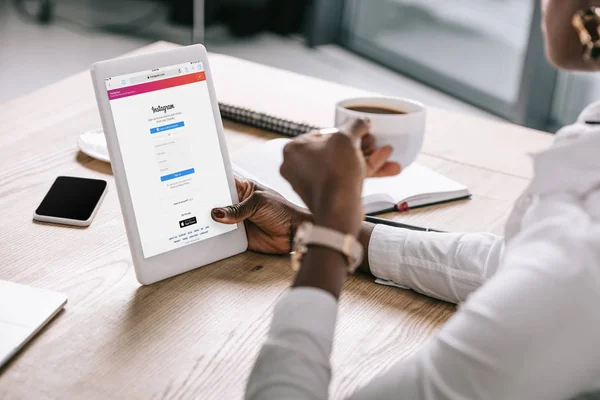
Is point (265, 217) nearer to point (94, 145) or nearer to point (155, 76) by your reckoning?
point (155, 76)

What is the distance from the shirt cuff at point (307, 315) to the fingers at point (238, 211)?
0.34m

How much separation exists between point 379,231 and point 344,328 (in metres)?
0.22

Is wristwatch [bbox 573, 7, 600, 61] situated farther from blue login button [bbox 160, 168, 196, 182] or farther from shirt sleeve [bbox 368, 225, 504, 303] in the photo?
blue login button [bbox 160, 168, 196, 182]

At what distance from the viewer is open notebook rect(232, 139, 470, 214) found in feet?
4.25

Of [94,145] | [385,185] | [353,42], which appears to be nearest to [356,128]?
[385,185]

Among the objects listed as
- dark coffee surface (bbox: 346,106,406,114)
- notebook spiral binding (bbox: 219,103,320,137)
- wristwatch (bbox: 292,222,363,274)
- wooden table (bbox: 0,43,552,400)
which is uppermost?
dark coffee surface (bbox: 346,106,406,114)

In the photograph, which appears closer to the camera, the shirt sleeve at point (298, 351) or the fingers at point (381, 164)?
the shirt sleeve at point (298, 351)

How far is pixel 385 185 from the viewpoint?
1350 mm

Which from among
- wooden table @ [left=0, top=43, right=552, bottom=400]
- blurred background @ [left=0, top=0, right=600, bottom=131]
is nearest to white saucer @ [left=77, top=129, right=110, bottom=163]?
wooden table @ [left=0, top=43, right=552, bottom=400]

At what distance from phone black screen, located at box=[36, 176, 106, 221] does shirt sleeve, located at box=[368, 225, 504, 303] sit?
1.52 feet

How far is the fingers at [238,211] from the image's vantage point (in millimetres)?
1101

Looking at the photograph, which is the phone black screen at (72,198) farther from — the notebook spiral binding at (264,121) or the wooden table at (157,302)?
the notebook spiral binding at (264,121)

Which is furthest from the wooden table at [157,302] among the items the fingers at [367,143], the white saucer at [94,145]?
the fingers at [367,143]

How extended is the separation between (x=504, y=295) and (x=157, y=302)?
0.50 meters
